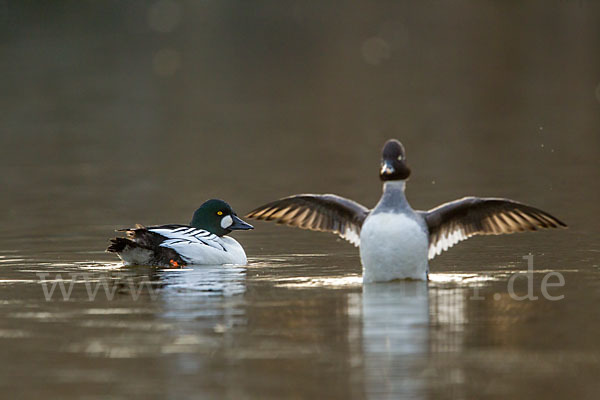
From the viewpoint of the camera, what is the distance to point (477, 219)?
1193 centimetres

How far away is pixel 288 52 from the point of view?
69938mm

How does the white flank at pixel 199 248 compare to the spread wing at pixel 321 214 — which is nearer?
the spread wing at pixel 321 214

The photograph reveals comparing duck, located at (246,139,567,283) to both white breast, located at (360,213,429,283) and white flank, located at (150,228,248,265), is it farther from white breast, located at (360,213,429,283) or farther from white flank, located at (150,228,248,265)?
white flank, located at (150,228,248,265)

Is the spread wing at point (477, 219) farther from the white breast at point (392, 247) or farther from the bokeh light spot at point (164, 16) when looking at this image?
the bokeh light spot at point (164, 16)

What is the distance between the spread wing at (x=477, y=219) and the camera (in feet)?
38.1

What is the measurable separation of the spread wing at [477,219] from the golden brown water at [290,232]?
0.35 metres

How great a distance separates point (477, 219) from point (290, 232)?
4.08 m

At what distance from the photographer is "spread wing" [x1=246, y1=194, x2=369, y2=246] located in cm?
1205

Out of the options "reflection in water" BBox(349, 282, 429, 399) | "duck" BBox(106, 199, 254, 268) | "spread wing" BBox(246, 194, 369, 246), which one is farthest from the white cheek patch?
"reflection in water" BBox(349, 282, 429, 399)

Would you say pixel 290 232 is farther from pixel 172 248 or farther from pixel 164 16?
pixel 164 16

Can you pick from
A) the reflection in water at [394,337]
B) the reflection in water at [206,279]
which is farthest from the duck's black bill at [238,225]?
the reflection in water at [394,337]

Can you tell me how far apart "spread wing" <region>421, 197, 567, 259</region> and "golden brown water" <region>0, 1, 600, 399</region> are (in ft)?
1.14

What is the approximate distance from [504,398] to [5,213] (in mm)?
12057

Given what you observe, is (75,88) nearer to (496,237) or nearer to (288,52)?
(288,52)
